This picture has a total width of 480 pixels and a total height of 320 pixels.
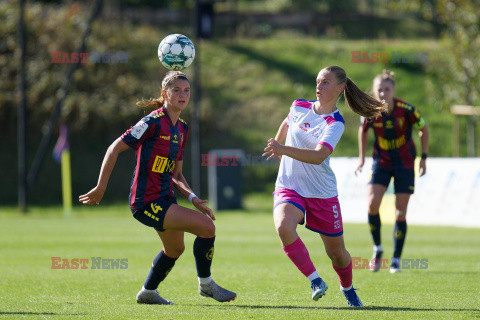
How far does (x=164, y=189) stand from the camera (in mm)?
6527

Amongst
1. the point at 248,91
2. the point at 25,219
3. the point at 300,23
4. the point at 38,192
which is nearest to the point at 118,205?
the point at 38,192

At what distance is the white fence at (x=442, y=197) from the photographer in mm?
16312

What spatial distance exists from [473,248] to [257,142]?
17460mm

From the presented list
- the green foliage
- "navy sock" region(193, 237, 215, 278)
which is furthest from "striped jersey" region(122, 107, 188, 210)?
the green foliage

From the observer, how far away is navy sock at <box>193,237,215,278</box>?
6.64 metres

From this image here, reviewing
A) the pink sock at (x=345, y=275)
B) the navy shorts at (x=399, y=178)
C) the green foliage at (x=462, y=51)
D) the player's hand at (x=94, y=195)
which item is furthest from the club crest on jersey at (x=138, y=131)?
the green foliage at (x=462, y=51)

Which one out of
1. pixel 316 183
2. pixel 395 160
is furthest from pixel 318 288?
pixel 395 160

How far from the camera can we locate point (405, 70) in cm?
3459

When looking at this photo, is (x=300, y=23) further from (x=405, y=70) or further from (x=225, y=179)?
(x=225, y=179)

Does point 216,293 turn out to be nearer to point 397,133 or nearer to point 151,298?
point 151,298

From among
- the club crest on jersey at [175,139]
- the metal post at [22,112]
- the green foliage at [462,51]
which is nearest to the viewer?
the club crest on jersey at [175,139]

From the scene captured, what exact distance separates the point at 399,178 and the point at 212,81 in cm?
2386

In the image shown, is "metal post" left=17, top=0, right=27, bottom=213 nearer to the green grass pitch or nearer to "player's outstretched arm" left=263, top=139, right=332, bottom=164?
the green grass pitch

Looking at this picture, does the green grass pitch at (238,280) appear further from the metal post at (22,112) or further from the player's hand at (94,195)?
the metal post at (22,112)
